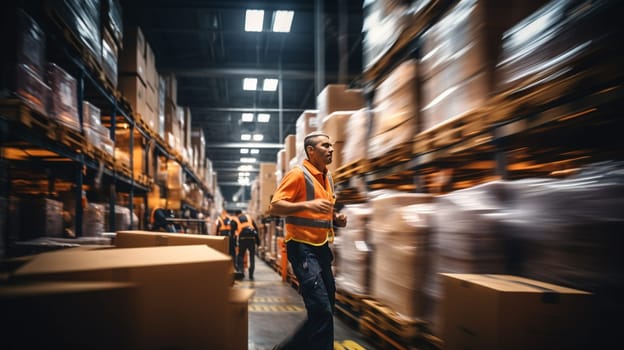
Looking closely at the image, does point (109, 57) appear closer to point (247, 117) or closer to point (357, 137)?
point (357, 137)

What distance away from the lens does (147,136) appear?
728cm

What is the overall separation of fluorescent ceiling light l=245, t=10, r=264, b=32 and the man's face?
620 cm

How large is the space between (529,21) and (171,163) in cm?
930

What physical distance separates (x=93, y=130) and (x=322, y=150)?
337cm

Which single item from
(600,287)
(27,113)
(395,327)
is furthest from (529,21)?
(27,113)

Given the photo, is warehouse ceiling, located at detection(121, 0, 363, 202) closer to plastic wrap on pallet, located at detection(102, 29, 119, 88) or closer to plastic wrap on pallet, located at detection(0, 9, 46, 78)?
plastic wrap on pallet, located at detection(102, 29, 119, 88)

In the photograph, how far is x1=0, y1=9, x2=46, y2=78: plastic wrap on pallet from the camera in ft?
9.84

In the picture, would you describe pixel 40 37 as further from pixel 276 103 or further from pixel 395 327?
pixel 276 103

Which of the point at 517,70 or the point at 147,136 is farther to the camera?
the point at 147,136

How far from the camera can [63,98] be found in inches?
153

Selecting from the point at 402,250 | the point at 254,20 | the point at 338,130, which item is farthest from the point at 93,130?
the point at 254,20

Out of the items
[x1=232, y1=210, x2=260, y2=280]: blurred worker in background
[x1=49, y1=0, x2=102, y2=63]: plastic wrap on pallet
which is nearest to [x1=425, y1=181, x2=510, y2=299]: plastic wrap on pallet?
[x1=49, y1=0, x2=102, y2=63]: plastic wrap on pallet

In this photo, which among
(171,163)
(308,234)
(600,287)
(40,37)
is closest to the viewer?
(600,287)

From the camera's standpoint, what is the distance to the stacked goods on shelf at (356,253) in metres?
3.47
